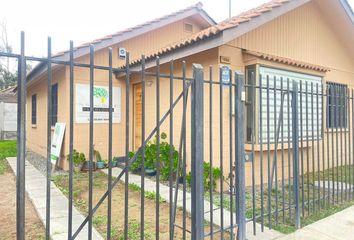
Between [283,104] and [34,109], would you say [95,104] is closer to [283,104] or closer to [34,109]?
[283,104]

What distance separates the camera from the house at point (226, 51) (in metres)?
6.20

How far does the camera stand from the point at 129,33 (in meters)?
9.02

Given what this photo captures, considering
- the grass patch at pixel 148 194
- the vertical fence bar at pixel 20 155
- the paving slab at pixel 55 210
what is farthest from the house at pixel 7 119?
the vertical fence bar at pixel 20 155

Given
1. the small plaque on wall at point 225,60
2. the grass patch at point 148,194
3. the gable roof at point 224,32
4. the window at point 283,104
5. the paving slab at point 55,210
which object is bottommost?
the grass patch at point 148,194

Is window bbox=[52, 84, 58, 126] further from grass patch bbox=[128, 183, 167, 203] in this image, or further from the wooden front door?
grass patch bbox=[128, 183, 167, 203]

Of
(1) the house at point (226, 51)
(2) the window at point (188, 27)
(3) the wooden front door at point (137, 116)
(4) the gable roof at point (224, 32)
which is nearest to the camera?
(4) the gable roof at point (224, 32)

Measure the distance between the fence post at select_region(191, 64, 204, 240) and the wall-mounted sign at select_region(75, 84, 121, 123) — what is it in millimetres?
5910

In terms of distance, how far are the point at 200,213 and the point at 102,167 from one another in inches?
228

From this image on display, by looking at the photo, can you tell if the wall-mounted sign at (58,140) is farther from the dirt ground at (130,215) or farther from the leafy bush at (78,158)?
the dirt ground at (130,215)

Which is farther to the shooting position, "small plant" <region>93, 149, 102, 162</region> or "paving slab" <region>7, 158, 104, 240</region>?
"small plant" <region>93, 149, 102, 162</region>

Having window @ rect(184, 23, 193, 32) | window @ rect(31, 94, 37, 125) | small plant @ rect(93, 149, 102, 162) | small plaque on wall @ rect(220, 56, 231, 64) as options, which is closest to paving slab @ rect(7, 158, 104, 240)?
small plant @ rect(93, 149, 102, 162)

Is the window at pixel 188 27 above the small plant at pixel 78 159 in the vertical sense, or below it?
above

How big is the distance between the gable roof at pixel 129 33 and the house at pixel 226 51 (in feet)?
0.09

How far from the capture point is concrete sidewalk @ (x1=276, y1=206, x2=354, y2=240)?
3.75 metres
